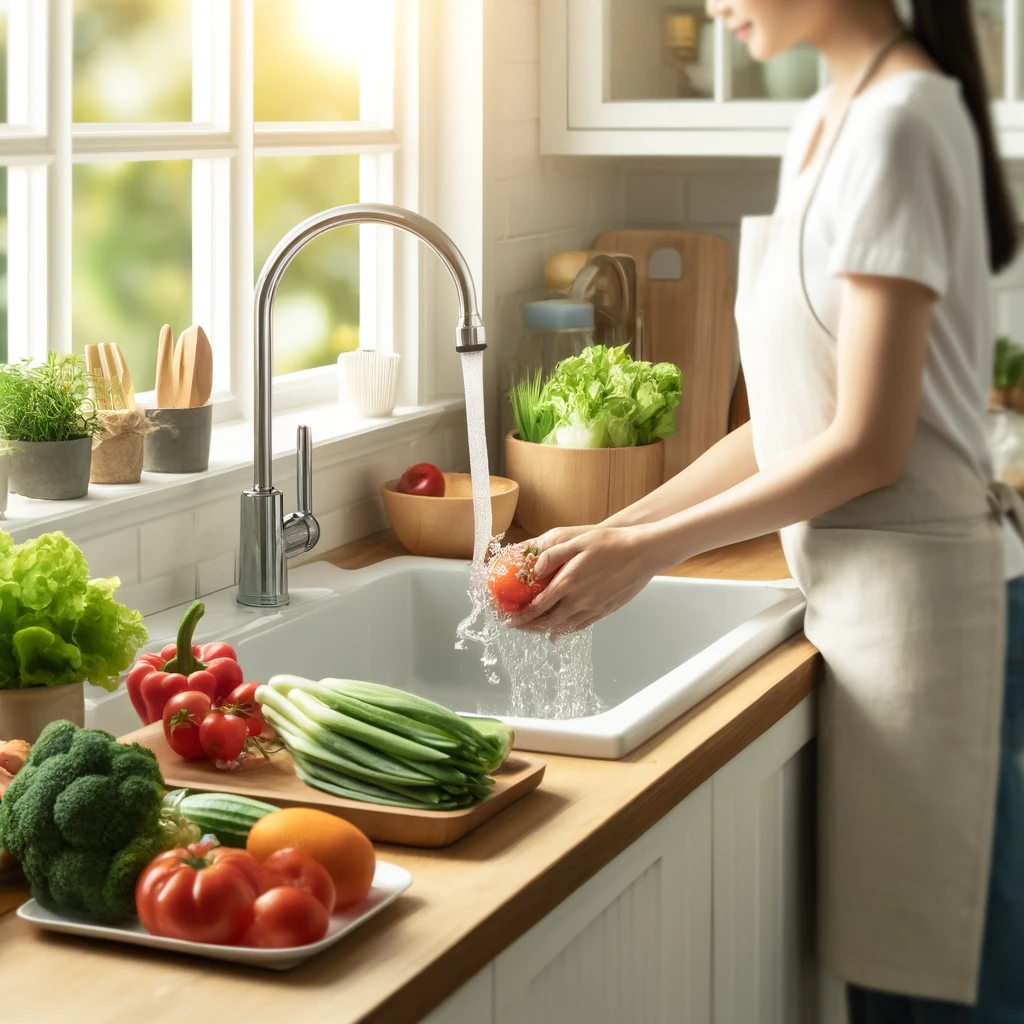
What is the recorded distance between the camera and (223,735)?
0.95 metres

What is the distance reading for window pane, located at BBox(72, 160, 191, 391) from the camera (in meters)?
1.50

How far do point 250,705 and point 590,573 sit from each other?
260mm

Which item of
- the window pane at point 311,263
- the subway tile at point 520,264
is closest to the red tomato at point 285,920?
the window pane at point 311,263

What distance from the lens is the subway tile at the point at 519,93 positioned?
1.84 metres

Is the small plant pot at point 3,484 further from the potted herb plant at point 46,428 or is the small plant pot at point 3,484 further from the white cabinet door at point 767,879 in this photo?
the white cabinet door at point 767,879

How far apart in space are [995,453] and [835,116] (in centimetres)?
26

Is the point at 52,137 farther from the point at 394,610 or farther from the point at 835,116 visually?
the point at 835,116

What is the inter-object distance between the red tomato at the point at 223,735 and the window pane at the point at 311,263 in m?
0.86

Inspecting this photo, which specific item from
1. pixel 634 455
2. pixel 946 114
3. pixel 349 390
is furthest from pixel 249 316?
pixel 946 114

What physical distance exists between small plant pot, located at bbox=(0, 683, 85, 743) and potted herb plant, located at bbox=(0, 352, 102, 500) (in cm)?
35

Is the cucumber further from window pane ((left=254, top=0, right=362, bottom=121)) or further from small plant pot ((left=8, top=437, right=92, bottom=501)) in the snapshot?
window pane ((left=254, top=0, right=362, bottom=121))

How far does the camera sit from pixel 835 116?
89 centimetres

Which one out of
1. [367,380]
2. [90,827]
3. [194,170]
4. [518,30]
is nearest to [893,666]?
[90,827]

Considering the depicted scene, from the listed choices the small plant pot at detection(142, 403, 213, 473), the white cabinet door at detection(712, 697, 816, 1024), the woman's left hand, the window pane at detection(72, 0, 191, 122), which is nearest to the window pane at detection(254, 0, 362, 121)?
the window pane at detection(72, 0, 191, 122)
